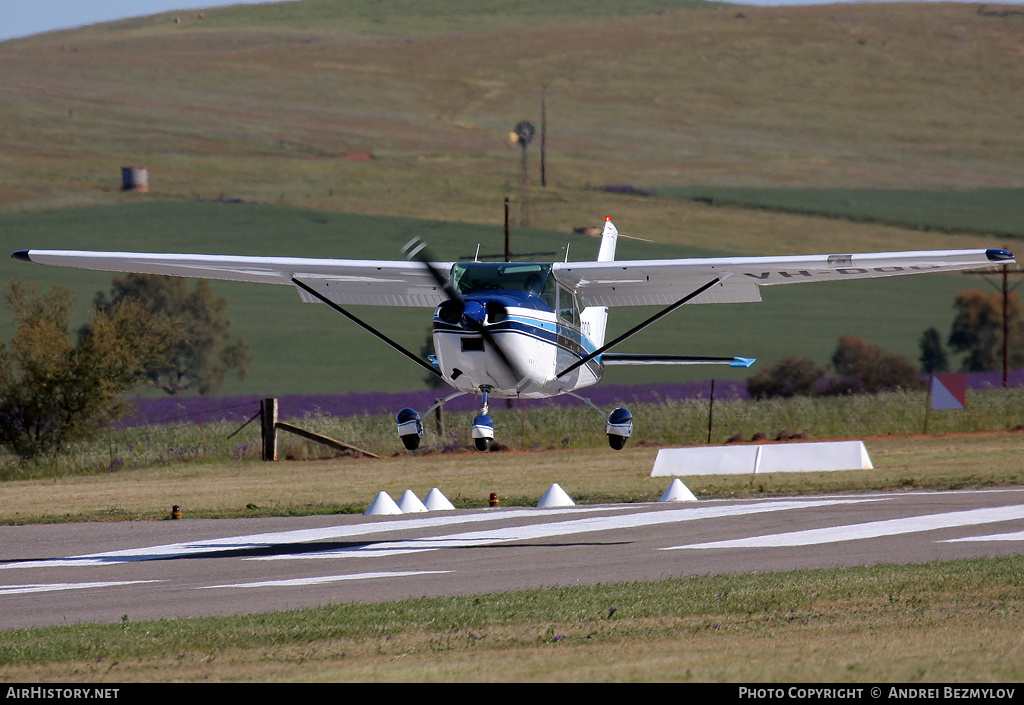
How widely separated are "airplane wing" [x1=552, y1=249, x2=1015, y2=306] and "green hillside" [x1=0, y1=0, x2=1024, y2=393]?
170 ft

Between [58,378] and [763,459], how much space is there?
2074 cm

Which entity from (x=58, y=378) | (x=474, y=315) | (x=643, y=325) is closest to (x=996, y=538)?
(x=643, y=325)

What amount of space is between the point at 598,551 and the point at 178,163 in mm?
98878

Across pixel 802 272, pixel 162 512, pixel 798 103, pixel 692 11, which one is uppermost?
pixel 692 11

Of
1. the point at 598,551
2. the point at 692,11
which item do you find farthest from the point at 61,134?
the point at 598,551

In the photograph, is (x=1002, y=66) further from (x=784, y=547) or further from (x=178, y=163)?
(x=784, y=547)

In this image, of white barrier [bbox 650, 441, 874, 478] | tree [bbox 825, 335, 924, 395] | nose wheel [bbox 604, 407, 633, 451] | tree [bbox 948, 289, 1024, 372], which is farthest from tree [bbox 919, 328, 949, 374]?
nose wheel [bbox 604, 407, 633, 451]

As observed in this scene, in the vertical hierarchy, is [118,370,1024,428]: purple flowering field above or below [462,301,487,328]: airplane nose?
below

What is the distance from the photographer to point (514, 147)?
126 m

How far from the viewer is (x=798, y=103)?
140375 millimetres

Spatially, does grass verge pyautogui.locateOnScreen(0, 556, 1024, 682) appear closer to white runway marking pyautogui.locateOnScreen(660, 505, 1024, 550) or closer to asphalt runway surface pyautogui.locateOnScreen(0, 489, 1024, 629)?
asphalt runway surface pyautogui.locateOnScreen(0, 489, 1024, 629)

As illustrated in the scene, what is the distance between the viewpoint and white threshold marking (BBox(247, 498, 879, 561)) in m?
17.7

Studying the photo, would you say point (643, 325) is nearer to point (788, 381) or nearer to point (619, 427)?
point (619, 427)

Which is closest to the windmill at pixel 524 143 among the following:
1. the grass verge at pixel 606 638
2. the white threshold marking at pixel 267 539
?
the white threshold marking at pixel 267 539
